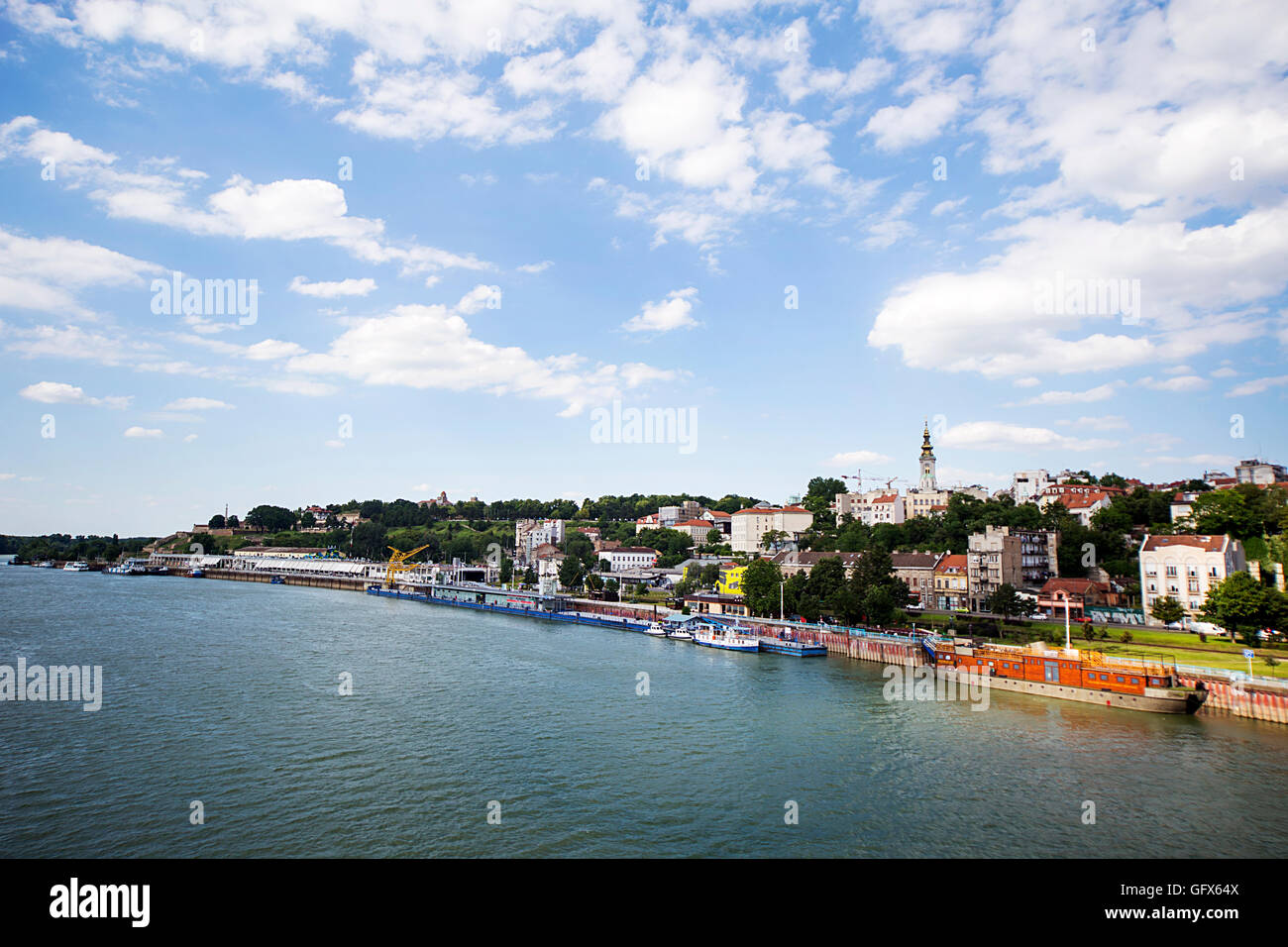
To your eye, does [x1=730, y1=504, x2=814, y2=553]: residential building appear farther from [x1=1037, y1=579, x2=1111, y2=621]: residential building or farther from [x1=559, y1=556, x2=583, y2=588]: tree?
[x1=1037, y1=579, x2=1111, y2=621]: residential building

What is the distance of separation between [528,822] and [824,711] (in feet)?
49.3

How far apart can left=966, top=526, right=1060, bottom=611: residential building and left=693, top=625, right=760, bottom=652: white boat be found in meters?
19.8

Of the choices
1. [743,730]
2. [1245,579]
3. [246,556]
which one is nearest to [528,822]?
[743,730]

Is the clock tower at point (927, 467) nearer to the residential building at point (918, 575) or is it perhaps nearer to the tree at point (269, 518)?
the residential building at point (918, 575)

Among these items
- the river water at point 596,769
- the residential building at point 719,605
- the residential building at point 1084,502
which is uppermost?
the residential building at point 1084,502

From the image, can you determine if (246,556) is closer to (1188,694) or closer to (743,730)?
(743,730)

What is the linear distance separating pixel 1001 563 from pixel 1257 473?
7327cm

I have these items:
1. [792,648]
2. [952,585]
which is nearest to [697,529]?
[952,585]

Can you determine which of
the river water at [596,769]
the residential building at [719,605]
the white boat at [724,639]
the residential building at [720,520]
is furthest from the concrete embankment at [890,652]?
the residential building at [720,520]

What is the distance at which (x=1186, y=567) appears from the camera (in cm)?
4394

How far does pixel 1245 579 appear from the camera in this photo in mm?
33250

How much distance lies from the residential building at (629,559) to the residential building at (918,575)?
47223 millimetres

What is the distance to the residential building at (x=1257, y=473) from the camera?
96875 mm
